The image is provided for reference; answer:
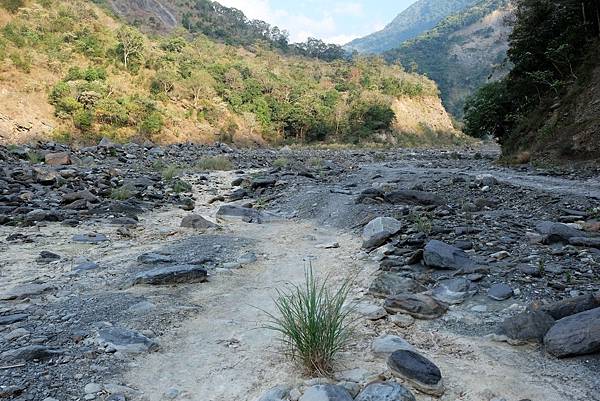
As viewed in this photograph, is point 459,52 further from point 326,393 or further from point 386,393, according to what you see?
point 326,393

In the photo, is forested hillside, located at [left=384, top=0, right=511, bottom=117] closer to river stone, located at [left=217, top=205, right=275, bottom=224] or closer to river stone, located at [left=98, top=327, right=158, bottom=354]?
river stone, located at [left=217, top=205, right=275, bottom=224]

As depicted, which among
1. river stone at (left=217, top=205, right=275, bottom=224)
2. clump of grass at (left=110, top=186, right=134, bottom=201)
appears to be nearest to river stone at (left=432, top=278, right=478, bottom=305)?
river stone at (left=217, top=205, right=275, bottom=224)

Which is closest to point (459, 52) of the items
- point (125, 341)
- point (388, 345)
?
point (388, 345)

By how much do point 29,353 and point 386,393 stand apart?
2.59 meters

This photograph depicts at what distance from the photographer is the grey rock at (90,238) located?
7035mm

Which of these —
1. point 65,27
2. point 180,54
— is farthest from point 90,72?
point 180,54

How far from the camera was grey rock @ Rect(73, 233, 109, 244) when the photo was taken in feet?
23.1

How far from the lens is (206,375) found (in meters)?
3.15

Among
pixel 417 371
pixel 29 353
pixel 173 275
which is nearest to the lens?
pixel 417 371

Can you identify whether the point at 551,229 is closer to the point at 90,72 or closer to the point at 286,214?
the point at 286,214

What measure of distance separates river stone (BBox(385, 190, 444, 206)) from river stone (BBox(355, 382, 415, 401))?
6.23 metres

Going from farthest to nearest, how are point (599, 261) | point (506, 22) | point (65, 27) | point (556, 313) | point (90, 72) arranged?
point (65, 27) → point (90, 72) → point (506, 22) → point (599, 261) → point (556, 313)

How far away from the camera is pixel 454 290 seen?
14.3 ft

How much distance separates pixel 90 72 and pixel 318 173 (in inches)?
1218
